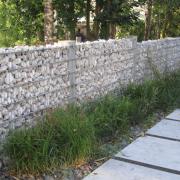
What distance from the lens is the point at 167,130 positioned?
6.56 m

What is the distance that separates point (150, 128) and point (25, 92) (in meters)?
2.39

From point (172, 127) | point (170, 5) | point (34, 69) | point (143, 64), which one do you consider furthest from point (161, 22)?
point (34, 69)

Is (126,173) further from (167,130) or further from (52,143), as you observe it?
(167,130)

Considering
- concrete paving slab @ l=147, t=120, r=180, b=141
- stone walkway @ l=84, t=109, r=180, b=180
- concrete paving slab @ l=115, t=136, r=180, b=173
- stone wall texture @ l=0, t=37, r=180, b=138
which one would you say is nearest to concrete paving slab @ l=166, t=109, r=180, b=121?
concrete paving slab @ l=147, t=120, r=180, b=141

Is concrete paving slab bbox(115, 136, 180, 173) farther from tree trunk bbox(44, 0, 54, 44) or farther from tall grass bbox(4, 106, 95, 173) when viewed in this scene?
tree trunk bbox(44, 0, 54, 44)

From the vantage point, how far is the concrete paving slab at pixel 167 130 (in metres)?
6.27

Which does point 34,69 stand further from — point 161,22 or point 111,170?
point 161,22

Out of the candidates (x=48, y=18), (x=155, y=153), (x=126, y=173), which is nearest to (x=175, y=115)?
(x=155, y=153)

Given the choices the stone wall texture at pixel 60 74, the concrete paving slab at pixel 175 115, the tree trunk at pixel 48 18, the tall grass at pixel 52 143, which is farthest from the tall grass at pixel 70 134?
the tree trunk at pixel 48 18

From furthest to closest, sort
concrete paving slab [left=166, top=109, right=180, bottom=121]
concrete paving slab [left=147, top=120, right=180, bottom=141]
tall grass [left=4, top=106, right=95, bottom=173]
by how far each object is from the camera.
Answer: concrete paving slab [left=166, top=109, right=180, bottom=121] → concrete paving slab [left=147, top=120, right=180, bottom=141] → tall grass [left=4, top=106, right=95, bottom=173]

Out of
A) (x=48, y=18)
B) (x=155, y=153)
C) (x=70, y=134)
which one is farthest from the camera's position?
(x=48, y=18)

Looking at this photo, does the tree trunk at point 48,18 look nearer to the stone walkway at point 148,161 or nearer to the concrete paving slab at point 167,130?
the concrete paving slab at point 167,130

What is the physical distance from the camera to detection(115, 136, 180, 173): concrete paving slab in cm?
503

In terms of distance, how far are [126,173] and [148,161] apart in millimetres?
500
